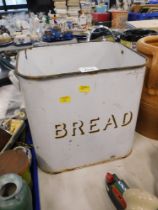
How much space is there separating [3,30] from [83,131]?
1.22 m

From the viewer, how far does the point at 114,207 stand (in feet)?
1.87

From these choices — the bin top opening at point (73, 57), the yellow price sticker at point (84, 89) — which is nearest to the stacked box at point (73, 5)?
the bin top opening at point (73, 57)

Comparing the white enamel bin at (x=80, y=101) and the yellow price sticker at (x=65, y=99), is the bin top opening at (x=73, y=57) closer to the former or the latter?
the white enamel bin at (x=80, y=101)

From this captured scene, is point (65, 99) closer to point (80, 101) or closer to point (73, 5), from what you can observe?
point (80, 101)

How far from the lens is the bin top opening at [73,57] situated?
67 cm

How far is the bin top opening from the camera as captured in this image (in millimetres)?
667

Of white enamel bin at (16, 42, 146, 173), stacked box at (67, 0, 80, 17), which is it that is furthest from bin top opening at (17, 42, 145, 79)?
stacked box at (67, 0, 80, 17)

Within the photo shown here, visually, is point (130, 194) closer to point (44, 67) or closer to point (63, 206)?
point (63, 206)

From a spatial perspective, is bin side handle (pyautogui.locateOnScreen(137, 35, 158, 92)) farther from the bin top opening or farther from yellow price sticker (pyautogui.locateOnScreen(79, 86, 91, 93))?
yellow price sticker (pyautogui.locateOnScreen(79, 86, 91, 93))

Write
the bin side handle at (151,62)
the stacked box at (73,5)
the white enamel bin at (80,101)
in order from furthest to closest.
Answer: the stacked box at (73,5) → the bin side handle at (151,62) → the white enamel bin at (80,101)

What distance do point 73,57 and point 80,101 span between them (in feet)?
0.86

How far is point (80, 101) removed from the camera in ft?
1.73

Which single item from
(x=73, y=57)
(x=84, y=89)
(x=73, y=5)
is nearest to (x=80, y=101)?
(x=84, y=89)

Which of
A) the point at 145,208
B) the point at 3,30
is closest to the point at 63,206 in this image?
the point at 145,208
